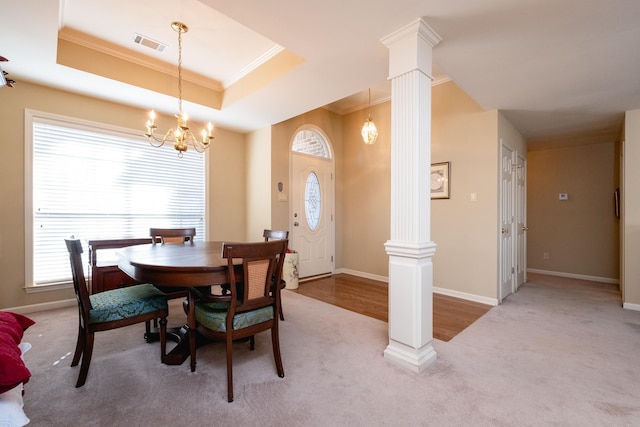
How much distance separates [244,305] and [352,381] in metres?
0.88

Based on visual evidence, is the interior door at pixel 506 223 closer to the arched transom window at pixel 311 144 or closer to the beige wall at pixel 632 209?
the beige wall at pixel 632 209

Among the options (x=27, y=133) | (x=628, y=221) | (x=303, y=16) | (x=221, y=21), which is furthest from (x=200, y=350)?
(x=628, y=221)

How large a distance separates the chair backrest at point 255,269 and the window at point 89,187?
2.70 m

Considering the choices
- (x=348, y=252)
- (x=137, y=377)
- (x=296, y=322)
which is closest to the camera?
(x=137, y=377)

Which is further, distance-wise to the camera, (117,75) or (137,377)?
(117,75)

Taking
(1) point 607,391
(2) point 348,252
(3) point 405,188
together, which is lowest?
(1) point 607,391

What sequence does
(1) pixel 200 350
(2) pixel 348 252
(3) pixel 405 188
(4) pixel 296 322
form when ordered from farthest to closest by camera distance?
1. (2) pixel 348 252
2. (4) pixel 296 322
3. (1) pixel 200 350
4. (3) pixel 405 188

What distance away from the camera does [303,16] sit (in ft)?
6.44

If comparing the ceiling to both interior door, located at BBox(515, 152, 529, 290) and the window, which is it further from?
interior door, located at BBox(515, 152, 529, 290)

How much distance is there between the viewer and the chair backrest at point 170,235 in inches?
127

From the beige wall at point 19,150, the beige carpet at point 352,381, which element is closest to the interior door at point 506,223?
the beige carpet at point 352,381

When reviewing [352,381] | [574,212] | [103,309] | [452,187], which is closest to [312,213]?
[452,187]

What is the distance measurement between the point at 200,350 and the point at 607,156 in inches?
265

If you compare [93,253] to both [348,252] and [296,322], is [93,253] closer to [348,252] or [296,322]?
[296,322]
